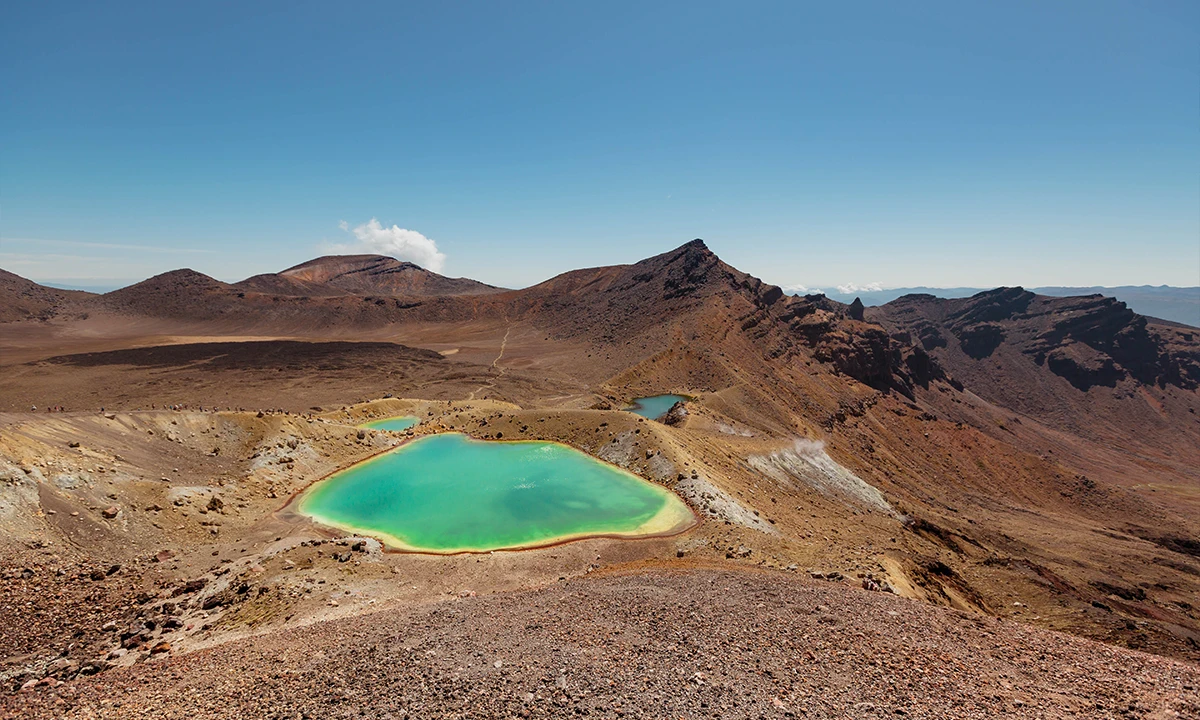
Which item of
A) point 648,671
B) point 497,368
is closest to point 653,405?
point 497,368

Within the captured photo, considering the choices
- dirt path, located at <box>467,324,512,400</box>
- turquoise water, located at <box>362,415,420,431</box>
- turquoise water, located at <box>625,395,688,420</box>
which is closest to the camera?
turquoise water, located at <box>362,415,420,431</box>

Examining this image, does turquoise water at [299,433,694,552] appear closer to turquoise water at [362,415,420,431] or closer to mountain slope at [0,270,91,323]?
turquoise water at [362,415,420,431]

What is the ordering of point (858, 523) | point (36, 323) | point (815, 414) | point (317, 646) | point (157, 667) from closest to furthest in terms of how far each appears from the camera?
1. point (157, 667)
2. point (317, 646)
3. point (858, 523)
4. point (815, 414)
5. point (36, 323)

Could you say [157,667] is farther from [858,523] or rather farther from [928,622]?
[858,523]

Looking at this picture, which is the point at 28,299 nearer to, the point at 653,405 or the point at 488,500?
the point at 653,405

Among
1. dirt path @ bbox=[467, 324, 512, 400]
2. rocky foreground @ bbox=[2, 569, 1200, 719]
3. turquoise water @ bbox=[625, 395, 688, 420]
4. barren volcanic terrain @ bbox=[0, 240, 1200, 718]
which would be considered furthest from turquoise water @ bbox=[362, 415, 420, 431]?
rocky foreground @ bbox=[2, 569, 1200, 719]

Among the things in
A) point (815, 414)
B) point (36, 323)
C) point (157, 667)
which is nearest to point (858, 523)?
point (157, 667)
